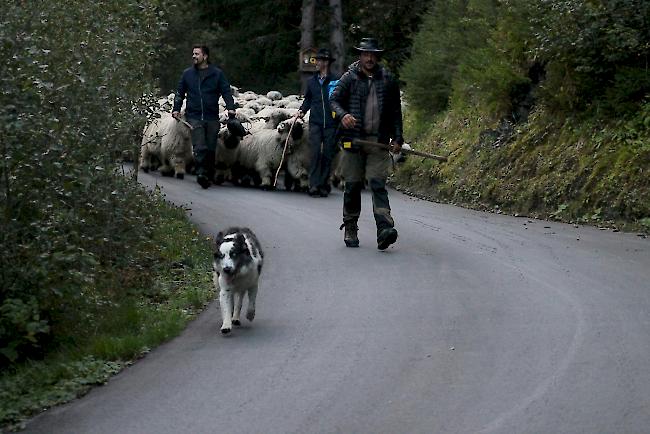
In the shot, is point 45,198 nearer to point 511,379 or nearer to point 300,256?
point 511,379

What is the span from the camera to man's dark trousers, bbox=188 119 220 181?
74.5ft

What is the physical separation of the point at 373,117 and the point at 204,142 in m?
7.94

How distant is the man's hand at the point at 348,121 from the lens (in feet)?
49.5

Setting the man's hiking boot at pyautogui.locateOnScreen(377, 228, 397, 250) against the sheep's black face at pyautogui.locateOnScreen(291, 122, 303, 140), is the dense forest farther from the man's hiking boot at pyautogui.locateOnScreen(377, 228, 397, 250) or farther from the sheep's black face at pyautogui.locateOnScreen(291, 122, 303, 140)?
the sheep's black face at pyautogui.locateOnScreen(291, 122, 303, 140)

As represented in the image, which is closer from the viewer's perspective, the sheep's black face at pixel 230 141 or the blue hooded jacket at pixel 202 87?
the blue hooded jacket at pixel 202 87

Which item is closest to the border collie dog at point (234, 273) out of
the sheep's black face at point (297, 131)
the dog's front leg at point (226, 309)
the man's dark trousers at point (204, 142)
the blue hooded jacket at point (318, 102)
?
the dog's front leg at point (226, 309)

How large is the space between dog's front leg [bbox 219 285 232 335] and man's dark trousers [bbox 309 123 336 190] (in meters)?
11.2

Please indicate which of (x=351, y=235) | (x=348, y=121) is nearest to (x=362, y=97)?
(x=348, y=121)

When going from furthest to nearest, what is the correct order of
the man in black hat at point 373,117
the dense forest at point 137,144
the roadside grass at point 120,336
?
1. the man in black hat at point 373,117
2. the dense forest at point 137,144
3. the roadside grass at point 120,336

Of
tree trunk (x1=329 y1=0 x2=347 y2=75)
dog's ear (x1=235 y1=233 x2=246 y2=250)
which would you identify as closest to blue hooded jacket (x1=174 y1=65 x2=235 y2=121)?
dog's ear (x1=235 y1=233 x2=246 y2=250)

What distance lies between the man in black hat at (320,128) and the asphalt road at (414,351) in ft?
20.5

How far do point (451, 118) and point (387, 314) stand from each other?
15.3 meters

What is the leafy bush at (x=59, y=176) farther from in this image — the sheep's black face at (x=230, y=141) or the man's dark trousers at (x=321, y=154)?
the sheep's black face at (x=230, y=141)

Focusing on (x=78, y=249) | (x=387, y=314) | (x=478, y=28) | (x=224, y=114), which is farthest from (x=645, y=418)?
(x=224, y=114)
